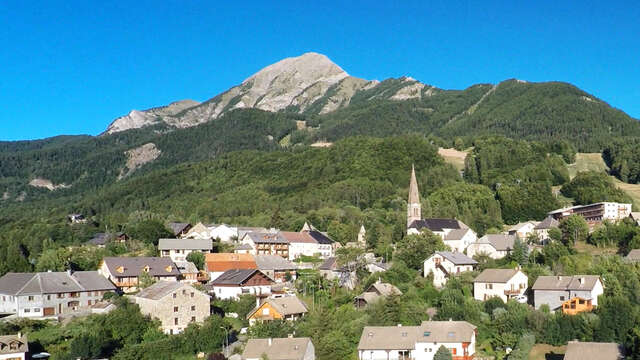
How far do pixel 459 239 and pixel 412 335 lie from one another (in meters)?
32.5

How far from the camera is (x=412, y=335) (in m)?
53.0

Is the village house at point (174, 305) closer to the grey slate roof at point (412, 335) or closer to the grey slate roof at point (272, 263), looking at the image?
the grey slate roof at point (412, 335)

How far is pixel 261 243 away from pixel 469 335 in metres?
44.5

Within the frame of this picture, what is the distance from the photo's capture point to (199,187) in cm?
16738

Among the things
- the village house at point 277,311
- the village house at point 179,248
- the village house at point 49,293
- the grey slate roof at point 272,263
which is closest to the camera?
the village house at point 277,311

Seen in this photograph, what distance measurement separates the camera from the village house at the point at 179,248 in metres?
83.7

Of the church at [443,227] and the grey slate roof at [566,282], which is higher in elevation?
the church at [443,227]

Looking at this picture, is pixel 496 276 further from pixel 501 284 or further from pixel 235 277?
pixel 235 277

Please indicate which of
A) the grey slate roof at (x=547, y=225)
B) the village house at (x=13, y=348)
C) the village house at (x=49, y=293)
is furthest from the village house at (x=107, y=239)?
the grey slate roof at (x=547, y=225)

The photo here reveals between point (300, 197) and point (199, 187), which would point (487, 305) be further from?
point (199, 187)

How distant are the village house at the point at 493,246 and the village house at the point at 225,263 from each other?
25.5 metres

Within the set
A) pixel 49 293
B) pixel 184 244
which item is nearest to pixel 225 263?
pixel 184 244

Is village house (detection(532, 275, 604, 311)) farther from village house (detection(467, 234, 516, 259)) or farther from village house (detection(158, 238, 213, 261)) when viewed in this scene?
village house (detection(158, 238, 213, 261))

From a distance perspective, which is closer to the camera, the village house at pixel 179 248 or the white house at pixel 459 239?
the white house at pixel 459 239
